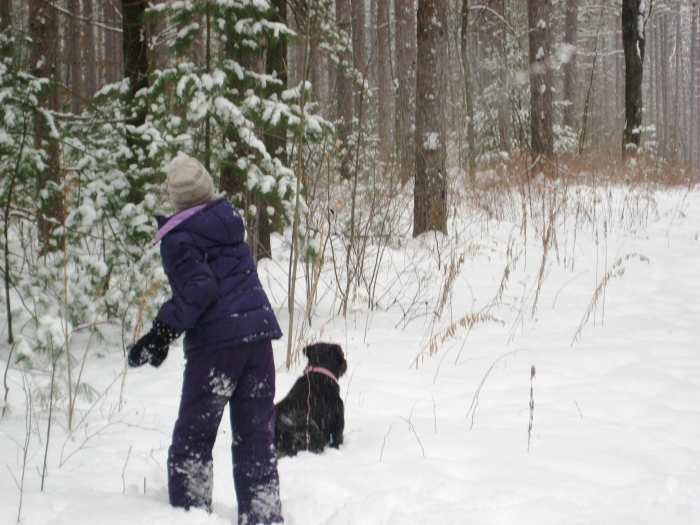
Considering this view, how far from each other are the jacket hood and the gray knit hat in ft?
0.21

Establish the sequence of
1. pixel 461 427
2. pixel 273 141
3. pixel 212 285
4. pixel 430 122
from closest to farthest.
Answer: pixel 212 285 < pixel 461 427 < pixel 273 141 < pixel 430 122

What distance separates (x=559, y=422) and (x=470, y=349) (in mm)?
1464

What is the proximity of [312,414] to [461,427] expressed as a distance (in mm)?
806

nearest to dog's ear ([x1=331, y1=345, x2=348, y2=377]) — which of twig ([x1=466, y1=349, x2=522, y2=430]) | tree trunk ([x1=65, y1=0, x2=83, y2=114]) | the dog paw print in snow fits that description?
twig ([x1=466, y1=349, x2=522, y2=430])

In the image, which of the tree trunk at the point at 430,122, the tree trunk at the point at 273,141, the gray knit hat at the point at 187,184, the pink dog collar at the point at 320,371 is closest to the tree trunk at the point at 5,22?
the tree trunk at the point at 273,141

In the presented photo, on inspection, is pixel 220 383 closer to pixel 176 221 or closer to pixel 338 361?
pixel 176 221

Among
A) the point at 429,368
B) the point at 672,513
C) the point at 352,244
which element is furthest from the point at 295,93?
the point at 672,513

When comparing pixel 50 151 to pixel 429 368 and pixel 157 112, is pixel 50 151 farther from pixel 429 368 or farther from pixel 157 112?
pixel 429 368

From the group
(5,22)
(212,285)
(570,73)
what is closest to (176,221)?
(212,285)

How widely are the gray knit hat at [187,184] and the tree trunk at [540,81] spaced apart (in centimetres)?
995

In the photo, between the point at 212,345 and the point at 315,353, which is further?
the point at 315,353

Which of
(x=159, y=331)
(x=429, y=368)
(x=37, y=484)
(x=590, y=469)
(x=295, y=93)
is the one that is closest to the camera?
(x=159, y=331)

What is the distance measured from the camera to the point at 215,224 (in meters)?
2.54

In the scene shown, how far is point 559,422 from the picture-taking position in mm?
3557
